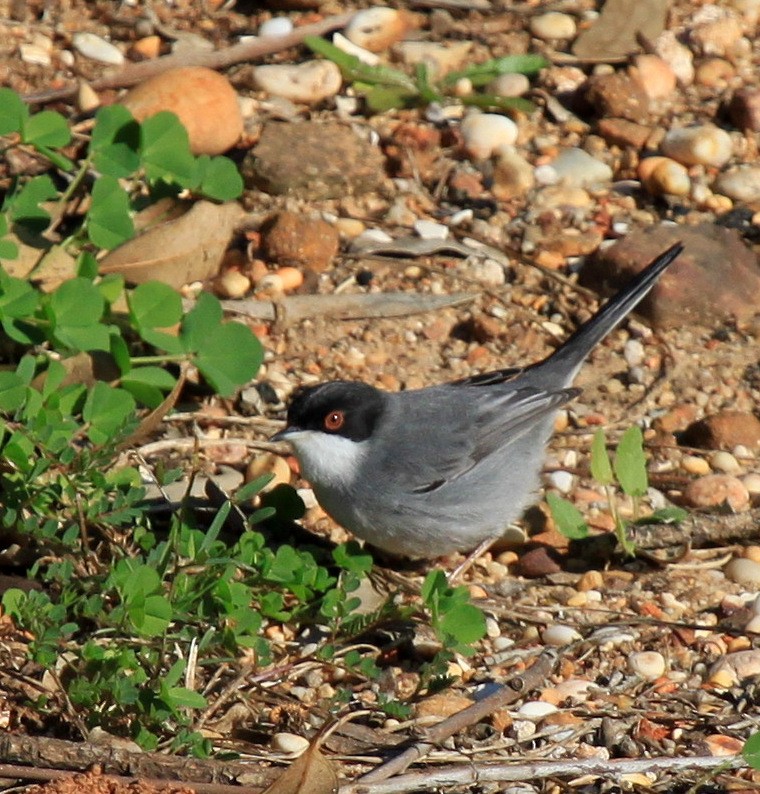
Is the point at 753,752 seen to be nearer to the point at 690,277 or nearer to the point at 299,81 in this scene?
the point at 690,277

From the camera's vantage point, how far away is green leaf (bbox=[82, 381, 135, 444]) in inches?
187

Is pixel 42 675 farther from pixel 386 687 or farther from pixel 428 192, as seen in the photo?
pixel 428 192

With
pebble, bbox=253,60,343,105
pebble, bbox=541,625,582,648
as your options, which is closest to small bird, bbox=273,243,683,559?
pebble, bbox=541,625,582,648

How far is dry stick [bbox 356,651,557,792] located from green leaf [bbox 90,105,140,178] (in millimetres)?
2582

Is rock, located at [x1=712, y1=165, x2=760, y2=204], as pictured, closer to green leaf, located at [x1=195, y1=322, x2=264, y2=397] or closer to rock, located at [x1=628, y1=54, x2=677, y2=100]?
rock, located at [x1=628, y1=54, x2=677, y2=100]

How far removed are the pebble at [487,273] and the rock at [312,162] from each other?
0.69 metres

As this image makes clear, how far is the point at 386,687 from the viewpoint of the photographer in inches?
176

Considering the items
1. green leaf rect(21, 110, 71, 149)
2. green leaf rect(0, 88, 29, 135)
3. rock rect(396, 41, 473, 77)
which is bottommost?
rock rect(396, 41, 473, 77)

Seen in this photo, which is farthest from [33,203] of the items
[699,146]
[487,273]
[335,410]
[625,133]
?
Answer: [699,146]

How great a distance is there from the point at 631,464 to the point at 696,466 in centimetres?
64

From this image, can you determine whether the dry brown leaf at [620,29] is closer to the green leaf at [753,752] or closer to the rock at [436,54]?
the rock at [436,54]

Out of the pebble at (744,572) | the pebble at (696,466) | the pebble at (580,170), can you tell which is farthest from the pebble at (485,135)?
the pebble at (744,572)

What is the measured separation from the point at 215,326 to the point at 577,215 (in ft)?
7.56

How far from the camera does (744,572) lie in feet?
16.5
